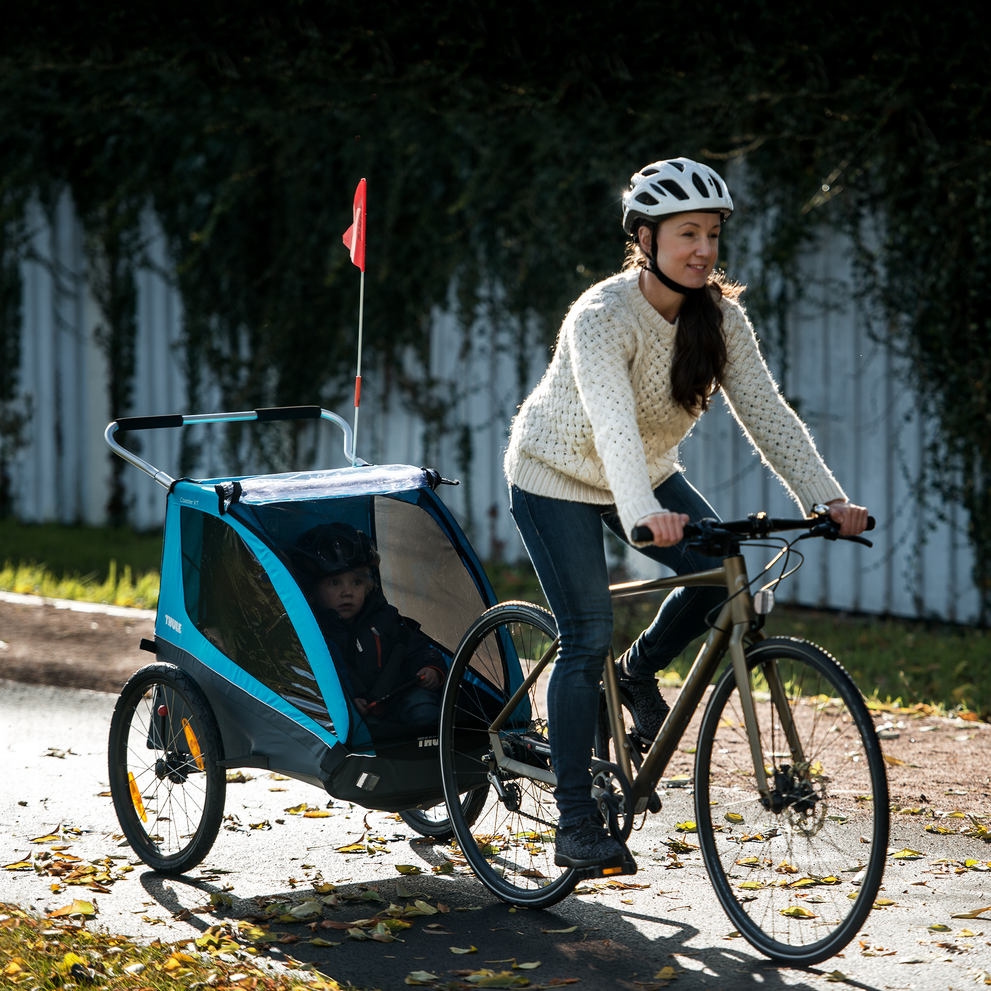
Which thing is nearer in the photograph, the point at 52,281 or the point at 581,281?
the point at 581,281

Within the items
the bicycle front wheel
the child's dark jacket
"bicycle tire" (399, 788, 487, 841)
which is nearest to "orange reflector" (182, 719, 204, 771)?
the child's dark jacket

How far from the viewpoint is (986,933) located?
10.7 ft

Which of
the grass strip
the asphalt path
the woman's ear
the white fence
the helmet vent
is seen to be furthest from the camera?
the white fence

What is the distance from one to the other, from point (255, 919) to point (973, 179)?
5540 millimetres

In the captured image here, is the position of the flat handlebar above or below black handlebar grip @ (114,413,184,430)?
below

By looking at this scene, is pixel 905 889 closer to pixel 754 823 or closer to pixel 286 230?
pixel 754 823

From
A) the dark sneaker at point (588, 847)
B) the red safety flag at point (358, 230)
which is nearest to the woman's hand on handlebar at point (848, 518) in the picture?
the dark sneaker at point (588, 847)

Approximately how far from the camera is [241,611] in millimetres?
3830

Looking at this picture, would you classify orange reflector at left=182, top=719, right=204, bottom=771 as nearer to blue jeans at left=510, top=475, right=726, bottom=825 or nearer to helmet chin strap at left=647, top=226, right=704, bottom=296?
blue jeans at left=510, top=475, right=726, bottom=825

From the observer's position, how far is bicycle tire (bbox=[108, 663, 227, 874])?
375 cm

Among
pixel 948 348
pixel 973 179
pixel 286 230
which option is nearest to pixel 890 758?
pixel 948 348

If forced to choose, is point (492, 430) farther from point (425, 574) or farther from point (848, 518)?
point (848, 518)

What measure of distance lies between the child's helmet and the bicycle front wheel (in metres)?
1.17

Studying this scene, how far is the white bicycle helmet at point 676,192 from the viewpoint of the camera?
3.22 metres
